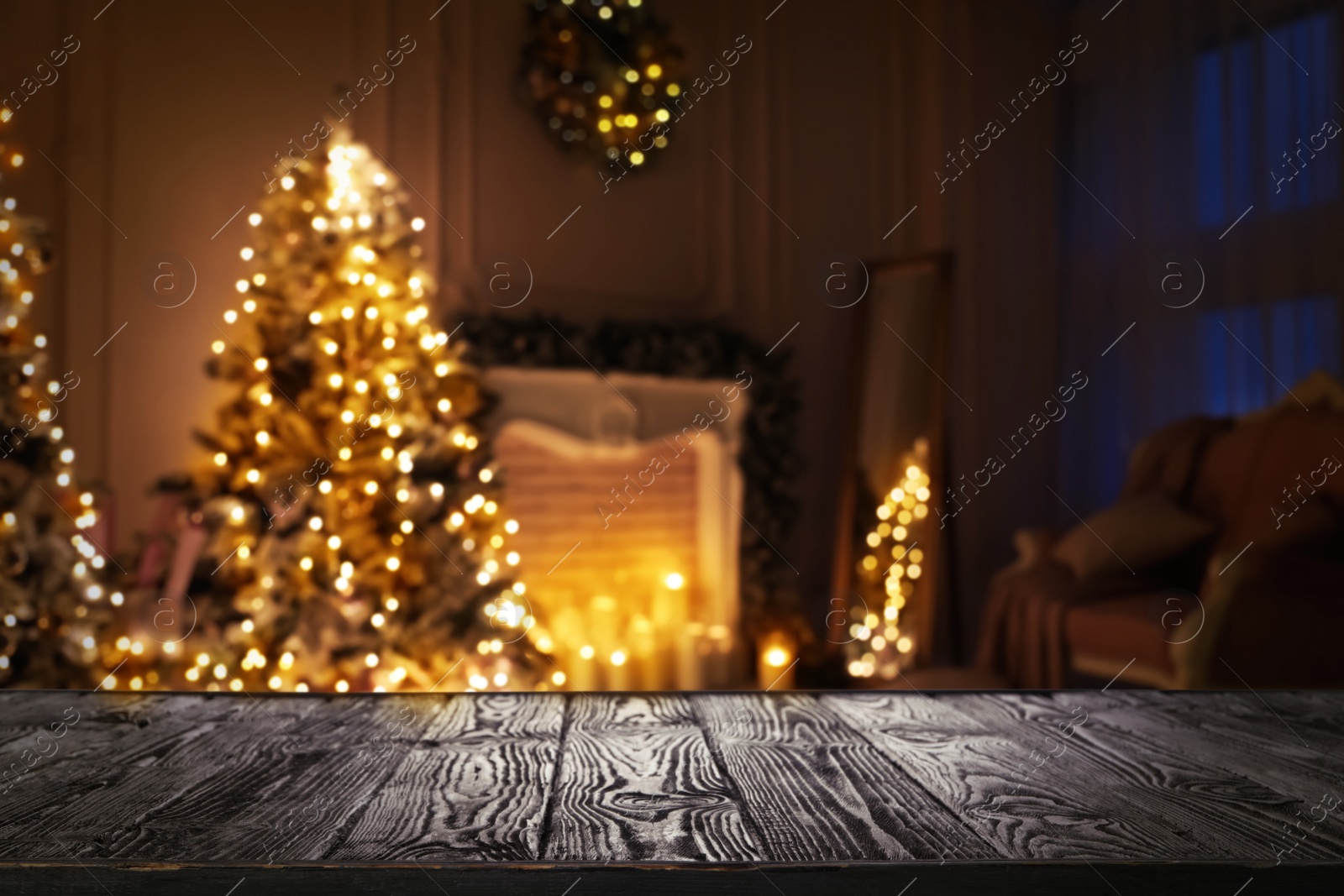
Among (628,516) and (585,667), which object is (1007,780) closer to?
(585,667)

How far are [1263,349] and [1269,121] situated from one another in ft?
2.90

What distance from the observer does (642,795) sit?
558 mm

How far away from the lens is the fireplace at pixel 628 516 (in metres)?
3.36

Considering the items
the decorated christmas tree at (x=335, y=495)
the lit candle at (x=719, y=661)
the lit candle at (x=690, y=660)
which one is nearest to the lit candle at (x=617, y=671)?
the lit candle at (x=690, y=660)

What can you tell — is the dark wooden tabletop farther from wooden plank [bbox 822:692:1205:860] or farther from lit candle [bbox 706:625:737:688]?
lit candle [bbox 706:625:737:688]

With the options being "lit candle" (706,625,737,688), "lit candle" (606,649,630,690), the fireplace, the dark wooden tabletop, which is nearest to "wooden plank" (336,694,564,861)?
the dark wooden tabletop

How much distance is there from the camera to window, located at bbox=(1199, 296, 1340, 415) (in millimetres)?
3309

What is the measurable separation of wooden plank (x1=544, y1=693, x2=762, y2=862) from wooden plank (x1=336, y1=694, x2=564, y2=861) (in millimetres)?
17

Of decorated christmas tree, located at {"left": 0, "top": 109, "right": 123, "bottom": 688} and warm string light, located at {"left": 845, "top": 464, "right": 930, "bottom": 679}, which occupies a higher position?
decorated christmas tree, located at {"left": 0, "top": 109, "right": 123, "bottom": 688}

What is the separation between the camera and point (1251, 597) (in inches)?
91.5

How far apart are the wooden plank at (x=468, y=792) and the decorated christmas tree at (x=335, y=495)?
169cm

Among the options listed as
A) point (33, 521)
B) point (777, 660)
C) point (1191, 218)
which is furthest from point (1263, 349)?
point (33, 521)

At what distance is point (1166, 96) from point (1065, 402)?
1.42 m

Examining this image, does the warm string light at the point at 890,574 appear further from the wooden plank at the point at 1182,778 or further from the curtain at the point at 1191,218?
the wooden plank at the point at 1182,778
